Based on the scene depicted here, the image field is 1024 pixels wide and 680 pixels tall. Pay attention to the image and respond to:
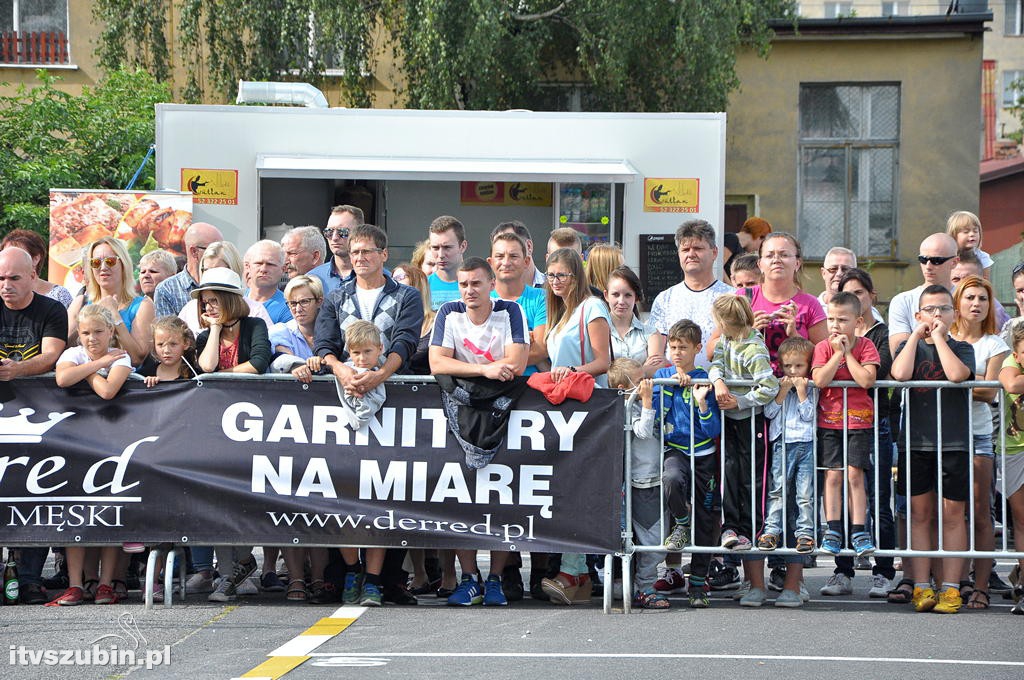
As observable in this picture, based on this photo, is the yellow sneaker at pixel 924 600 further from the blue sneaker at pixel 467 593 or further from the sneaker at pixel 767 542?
the blue sneaker at pixel 467 593

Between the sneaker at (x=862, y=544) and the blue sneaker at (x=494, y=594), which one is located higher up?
the sneaker at (x=862, y=544)

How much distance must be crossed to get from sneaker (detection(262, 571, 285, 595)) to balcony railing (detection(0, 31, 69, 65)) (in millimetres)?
18749

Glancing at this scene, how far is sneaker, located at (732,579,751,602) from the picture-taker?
8.13 meters

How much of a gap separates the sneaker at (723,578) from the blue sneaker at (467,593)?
4.93 feet

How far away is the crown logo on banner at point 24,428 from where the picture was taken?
Result: 8.09m

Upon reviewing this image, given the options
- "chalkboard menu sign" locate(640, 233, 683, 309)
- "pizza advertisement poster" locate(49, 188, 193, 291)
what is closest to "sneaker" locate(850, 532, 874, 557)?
"chalkboard menu sign" locate(640, 233, 683, 309)

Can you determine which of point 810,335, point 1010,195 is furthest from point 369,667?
point 1010,195

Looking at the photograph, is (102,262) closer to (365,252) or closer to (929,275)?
(365,252)

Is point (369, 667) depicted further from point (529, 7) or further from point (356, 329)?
point (529, 7)

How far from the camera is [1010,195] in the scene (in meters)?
36.8

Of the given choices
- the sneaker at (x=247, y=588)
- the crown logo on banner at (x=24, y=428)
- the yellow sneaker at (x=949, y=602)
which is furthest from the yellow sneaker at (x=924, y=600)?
the crown logo on banner at (x=24, y=428)

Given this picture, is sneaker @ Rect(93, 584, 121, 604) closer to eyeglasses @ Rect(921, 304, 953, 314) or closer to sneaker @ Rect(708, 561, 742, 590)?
sneaker @ Rect(708, 561, 742, 590)

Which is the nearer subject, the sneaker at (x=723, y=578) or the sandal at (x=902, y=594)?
the sandal at (x=902, y=594)

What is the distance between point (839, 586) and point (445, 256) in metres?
3.15
